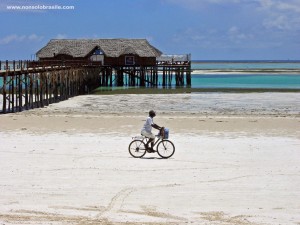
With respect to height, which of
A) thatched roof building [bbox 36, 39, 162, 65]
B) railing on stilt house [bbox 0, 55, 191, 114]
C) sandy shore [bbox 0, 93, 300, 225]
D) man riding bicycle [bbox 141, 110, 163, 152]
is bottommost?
sandy shore [bbox 0, 93, 300, 225]

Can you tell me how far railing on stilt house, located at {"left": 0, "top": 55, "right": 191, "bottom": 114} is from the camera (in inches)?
1246

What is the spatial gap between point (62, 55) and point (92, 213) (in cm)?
5921

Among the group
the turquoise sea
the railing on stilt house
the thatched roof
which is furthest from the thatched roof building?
the turquoise sea

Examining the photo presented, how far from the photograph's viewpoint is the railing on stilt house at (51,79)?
3165cm

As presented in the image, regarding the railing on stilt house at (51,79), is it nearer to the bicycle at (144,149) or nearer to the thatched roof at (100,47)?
the thatched roof at (100,47)

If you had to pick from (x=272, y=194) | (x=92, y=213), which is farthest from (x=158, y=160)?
(x=92, y=213)

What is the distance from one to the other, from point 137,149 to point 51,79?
1051 inches

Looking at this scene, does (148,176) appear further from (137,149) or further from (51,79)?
(51,79)

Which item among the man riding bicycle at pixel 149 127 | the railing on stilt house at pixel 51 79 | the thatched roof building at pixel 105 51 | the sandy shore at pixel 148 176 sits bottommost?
the sandy shore at pixel 148 176

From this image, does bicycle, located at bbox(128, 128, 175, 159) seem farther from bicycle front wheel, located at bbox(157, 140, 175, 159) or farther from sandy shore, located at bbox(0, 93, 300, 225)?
sandy shore, located at bbox(0, 93, 300, 225)

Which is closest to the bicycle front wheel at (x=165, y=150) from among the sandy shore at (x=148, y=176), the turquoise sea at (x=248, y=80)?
the sandy shore at (x=148, y=176)

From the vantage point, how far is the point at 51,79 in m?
39.8

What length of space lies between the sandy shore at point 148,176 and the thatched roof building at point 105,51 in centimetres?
4346

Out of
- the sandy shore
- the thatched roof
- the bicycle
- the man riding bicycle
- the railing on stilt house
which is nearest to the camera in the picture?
the sandy shore
